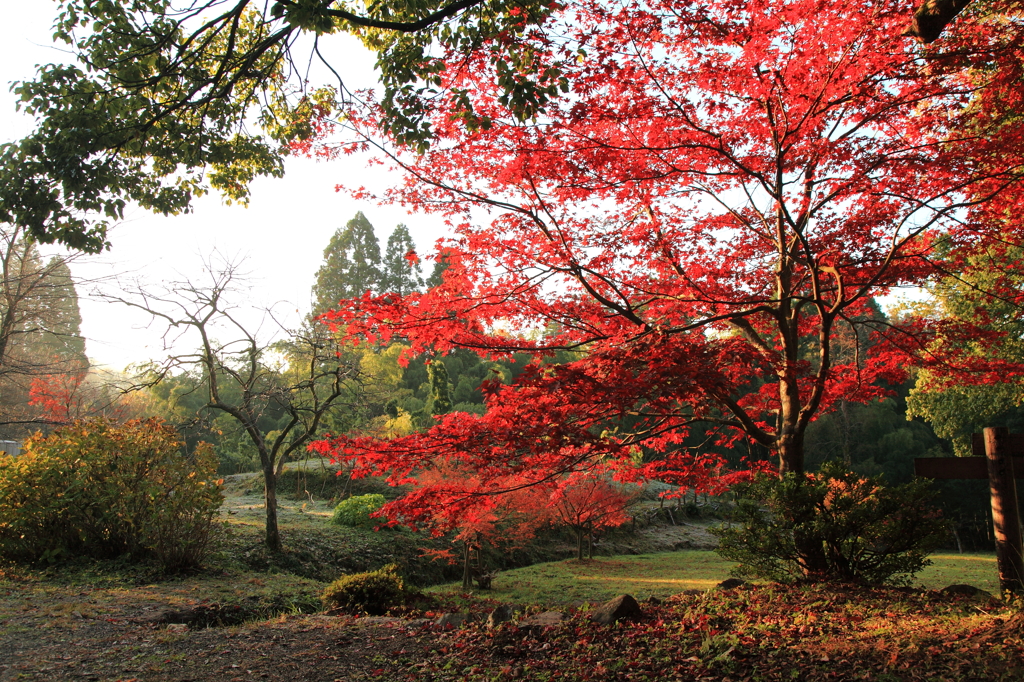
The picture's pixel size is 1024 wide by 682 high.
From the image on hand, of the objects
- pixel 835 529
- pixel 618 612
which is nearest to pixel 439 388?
pixel 618 612

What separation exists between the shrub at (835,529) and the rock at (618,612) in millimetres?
1432

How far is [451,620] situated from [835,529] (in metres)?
3.71

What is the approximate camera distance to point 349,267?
3447 centimetres

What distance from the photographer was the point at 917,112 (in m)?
5.78

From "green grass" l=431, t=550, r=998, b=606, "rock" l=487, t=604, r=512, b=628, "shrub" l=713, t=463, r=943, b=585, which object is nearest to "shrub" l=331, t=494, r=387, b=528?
"green grass" l=431, t=550, r=998, b=606

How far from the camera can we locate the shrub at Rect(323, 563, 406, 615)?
6734 mm

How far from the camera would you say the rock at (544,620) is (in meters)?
4.98

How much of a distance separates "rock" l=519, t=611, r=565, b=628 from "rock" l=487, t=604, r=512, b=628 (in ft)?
0.83

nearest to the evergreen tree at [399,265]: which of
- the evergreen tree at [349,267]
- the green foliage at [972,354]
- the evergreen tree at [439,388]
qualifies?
the evergreen tree at [349,267]

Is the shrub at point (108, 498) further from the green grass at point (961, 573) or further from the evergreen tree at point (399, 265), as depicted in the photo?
the evergreen tree at point (399, 265)

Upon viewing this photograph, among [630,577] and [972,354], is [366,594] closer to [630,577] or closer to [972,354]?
[630,577]

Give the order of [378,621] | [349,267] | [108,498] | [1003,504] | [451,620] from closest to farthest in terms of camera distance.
Result: [1003,504] < [451,620] < [378,621] < [108,498] < [349,267]

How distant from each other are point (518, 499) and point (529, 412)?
7.91 m

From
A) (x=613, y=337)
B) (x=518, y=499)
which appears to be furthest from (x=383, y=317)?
(x=518, y=499)
